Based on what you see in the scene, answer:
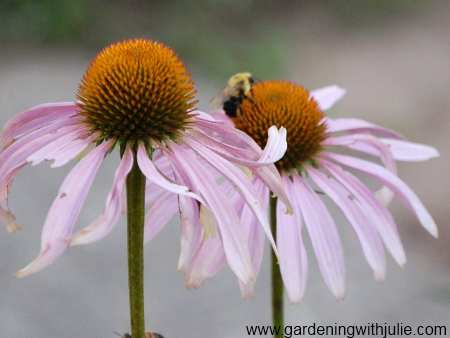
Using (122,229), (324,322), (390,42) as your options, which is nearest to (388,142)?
(324,322)

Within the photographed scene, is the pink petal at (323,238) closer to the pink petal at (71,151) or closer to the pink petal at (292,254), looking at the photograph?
the pink petal at (292,254)

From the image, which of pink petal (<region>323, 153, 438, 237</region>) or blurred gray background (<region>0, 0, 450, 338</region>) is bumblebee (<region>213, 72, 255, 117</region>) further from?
blurred gray background (<region>0, 0, 450, 338</region>)

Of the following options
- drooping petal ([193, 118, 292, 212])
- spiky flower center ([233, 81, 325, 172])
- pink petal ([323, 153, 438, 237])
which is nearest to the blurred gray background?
pink petal ([323, 153, 438, 237])

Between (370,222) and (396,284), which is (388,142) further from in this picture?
(396,284)

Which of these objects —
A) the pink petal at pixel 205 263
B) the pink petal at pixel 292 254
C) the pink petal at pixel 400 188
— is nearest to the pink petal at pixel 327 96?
the pink petal at pixel 400 188

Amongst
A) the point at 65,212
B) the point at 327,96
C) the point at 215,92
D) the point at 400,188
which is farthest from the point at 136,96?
the point at 215,92
